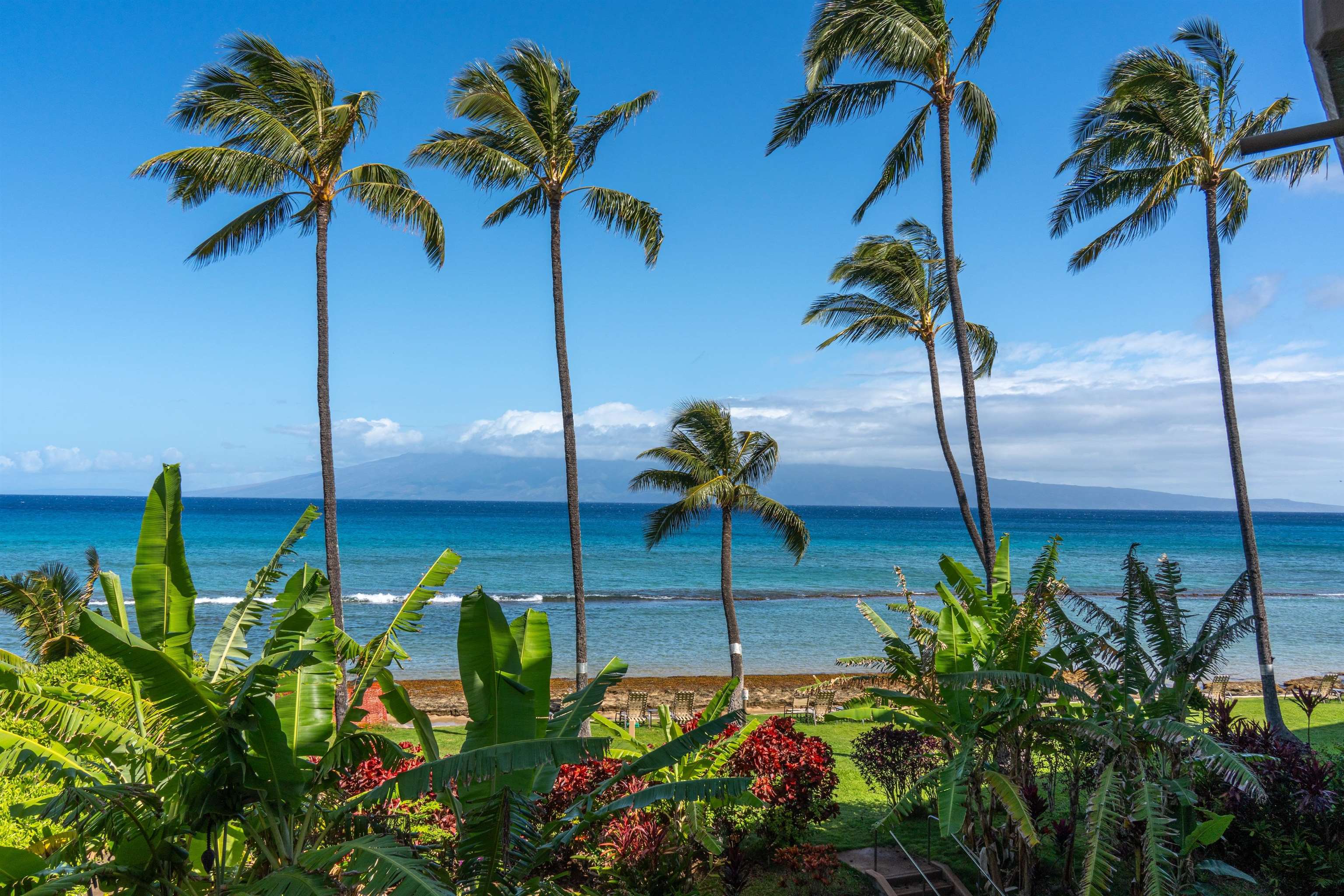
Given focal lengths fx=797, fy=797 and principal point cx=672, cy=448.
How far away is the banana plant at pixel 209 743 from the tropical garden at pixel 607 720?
3cm

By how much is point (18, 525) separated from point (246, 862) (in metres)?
102

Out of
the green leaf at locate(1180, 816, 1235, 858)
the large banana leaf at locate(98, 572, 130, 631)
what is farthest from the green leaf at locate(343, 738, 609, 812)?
the green leaf at locate(1180, 816, 1235, 858)

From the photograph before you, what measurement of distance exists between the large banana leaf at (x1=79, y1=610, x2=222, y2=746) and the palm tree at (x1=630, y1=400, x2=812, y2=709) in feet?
43.8

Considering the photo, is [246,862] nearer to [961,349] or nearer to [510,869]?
[510,869]

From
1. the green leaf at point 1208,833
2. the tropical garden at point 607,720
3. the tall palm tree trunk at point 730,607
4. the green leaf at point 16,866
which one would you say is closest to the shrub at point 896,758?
the tropical garden at point 607,720

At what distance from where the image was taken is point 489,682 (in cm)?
541

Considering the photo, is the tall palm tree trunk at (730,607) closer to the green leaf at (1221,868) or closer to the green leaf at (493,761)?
the green leaf at (1221,868)

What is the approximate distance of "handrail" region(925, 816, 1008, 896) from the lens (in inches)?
243

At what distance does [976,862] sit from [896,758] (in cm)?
275

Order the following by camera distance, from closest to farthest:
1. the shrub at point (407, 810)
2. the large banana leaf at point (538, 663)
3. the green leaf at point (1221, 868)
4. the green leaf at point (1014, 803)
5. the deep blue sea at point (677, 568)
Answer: the large banana leaf at point (538, 663) → the green leaf at point (1014, 803) → the green leaf at point (1221, 868) → the shrub at point (407, 810) → the deep blue sea at point (677, 568)

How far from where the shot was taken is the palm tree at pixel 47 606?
1188 centimetres

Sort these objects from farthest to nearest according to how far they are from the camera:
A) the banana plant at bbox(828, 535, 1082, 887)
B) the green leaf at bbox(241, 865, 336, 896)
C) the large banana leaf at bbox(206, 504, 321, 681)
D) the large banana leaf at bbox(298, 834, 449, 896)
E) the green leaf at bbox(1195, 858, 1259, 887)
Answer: the green leaf at bbox(1195, 858, 1259, 887) < the banana plant at bbox(828, 535, 1082, 887) < the large banana leaf at bbox(206, 504, 321, 681) < the green leaf at bbox(241, 865, 336, 896) < the large banana leaf at bbox(298, 834, 449, 896)

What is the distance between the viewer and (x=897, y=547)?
255 ft

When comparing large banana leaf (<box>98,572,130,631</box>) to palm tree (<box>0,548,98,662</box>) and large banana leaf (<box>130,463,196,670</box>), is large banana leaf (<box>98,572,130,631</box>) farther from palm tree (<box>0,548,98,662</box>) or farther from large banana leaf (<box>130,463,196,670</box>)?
palm tree (<box>0,548,98,662</box>)
